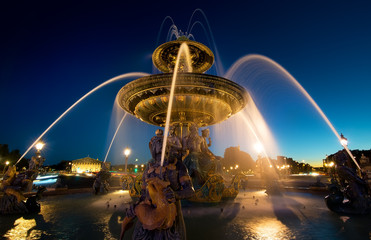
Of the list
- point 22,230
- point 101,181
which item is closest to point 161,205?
point 22,230

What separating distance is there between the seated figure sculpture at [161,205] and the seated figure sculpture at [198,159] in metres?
5.17

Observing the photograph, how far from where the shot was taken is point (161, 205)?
253 cm

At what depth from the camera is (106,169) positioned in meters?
11.6

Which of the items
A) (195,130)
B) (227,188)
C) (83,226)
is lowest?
(83,226)

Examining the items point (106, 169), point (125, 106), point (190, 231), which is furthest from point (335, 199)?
point (106, 169)

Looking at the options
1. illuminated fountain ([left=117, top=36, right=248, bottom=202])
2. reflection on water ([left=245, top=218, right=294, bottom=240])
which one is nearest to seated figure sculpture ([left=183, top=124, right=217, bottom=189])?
illuminated fountain ([left=117, top=36, right=248, bottom=202])

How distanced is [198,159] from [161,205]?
5.98m

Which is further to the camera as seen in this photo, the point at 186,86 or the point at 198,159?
the point at 198,159

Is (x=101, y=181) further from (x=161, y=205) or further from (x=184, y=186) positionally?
(x=161, y=205)

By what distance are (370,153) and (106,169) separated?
209 feet

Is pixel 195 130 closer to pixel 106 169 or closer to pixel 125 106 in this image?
pixel 125 106

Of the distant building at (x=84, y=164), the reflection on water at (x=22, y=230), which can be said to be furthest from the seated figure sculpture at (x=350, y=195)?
the distant building at (x=84, y=164)

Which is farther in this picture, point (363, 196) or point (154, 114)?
point (154, 114)

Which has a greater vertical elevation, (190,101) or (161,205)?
(190,101)
